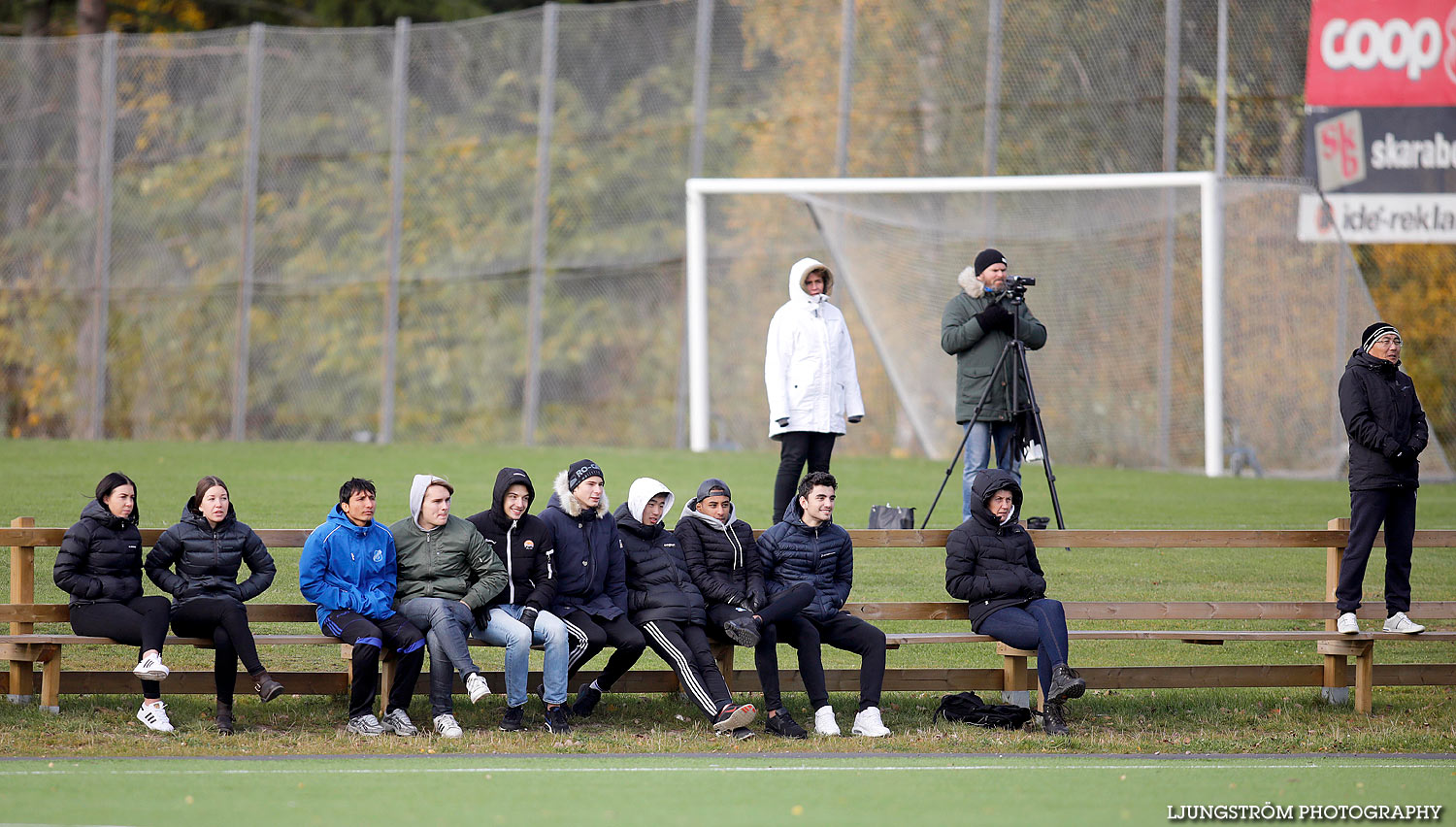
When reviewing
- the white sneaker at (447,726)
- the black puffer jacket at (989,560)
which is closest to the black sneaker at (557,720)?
the white sneaker at (447,726)

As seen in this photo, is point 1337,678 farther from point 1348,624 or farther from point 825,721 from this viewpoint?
point 825,721

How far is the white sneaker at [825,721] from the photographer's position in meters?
8.19

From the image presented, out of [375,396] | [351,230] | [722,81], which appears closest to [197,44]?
[351,230]

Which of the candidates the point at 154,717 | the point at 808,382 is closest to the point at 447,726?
the point at 154,717

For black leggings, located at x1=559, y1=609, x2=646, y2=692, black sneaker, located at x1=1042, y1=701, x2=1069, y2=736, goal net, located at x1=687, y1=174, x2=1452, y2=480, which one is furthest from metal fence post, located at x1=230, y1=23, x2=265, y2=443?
black sneaker, located at x1=1042, y1=701, x2=1069, y2=736

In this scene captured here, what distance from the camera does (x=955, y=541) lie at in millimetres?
8688

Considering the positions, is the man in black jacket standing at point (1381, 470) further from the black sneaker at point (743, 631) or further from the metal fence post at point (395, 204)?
the metal fence post at point (395, 204)

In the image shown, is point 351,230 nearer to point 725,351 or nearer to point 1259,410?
point 725,351

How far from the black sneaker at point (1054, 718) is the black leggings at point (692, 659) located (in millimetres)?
1637

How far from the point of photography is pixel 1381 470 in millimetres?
8961

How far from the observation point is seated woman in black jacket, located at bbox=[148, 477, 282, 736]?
7.94m

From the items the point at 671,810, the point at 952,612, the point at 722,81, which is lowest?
the point at 671,810

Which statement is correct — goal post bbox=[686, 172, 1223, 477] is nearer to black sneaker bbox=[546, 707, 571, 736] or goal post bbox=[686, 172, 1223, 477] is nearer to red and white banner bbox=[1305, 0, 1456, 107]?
red and white banner bbox=[1305, 0, 1456, 107]

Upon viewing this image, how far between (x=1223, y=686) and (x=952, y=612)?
1636 mm
